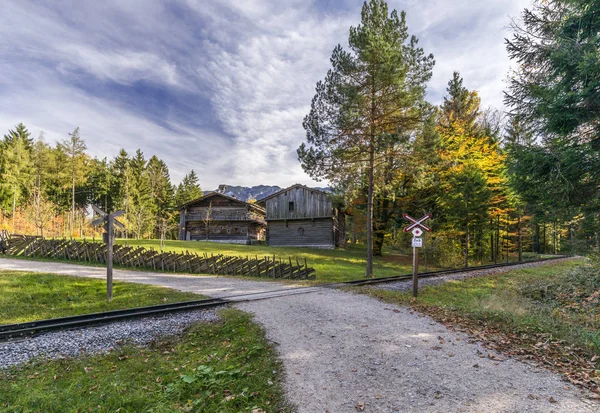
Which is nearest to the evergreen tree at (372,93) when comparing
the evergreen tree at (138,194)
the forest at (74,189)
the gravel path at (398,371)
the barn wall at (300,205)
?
the gravel path at (398,371)

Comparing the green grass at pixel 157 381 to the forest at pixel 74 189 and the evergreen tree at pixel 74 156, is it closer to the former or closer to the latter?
the forest at pixel 74 189

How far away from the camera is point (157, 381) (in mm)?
4348

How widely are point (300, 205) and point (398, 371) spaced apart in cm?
2962

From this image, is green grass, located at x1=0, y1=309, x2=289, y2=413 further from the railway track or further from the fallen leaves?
the fallen leaves

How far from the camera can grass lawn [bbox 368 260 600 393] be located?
4879 millimetres

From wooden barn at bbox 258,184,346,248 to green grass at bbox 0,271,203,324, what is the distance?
2316cm

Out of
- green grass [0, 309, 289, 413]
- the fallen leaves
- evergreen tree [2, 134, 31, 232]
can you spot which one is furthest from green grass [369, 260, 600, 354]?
evergreen tree [2, 134, 31, 232]

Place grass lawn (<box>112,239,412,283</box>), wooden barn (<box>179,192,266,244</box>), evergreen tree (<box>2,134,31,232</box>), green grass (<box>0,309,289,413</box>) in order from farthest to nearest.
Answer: evergreen tree (<box>2,134,31,232</box>) → wooden barn (<box>179,192,266,244</box>) → grass lawn (<box>112,239,412,283</box>) → green grass (<box>0,309,289,413</box>)

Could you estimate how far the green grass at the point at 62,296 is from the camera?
8.42 metres

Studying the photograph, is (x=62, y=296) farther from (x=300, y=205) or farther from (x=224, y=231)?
(x=224, y=231)

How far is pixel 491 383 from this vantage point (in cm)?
403

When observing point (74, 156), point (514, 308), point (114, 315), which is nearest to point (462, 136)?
point (514, 308)

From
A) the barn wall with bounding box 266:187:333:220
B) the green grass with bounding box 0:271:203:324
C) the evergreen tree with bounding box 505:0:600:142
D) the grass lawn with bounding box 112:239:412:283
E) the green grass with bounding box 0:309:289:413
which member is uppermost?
the evergreen tree with bounding box 505:0:600:142

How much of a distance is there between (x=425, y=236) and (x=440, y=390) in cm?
2075
